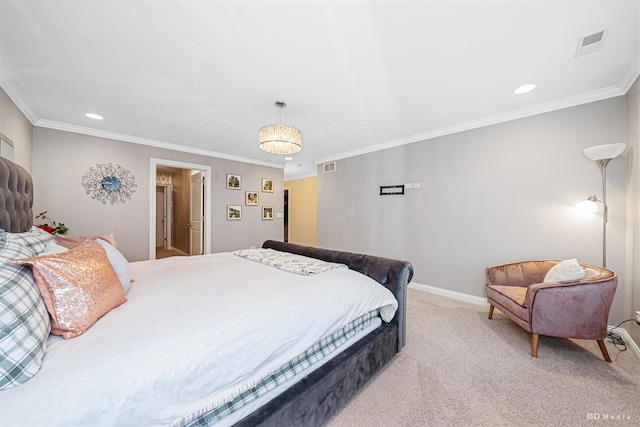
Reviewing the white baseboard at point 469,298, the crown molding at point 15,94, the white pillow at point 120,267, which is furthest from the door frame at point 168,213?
the white baseboard at point 469,298

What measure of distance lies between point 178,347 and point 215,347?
136 millimetres

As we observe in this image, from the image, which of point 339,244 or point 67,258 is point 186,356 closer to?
point 67,258

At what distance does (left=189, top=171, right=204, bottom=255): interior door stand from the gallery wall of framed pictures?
1.67 feet

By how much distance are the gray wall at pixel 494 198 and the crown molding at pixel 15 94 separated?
14.2 ft

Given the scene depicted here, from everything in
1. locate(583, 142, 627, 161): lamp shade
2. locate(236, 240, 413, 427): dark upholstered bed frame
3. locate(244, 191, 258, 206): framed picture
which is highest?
locate(583, 142, 627, 161): lamp shade

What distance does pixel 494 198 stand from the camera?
295 centimetres

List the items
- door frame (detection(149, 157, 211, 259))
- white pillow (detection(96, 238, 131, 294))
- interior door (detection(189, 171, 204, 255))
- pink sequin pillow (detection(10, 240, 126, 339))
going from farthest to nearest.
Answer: interior door (detection(189, 171, 204, 255)) → door frame (detection(149, 157, 211, 259)) → white pillow (detection(96, 238, 131, 294)) → pink sequin pillow (detection(10, 240, 126, 339))

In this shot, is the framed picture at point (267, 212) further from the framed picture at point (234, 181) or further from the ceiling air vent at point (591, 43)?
the ceiling air vent at point (591, 43)

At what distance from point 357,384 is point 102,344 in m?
1.40

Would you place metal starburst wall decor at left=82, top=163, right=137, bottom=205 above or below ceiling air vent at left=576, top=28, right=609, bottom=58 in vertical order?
below

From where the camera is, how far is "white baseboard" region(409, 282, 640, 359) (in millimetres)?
2022

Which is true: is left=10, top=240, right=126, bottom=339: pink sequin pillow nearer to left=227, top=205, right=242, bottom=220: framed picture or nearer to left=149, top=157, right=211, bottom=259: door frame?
left=149, top=157, right=211, bottom=259: door frame

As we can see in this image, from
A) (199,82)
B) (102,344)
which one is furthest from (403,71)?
(102,344)

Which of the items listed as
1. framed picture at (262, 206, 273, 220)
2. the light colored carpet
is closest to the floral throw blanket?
the light colored carpet
